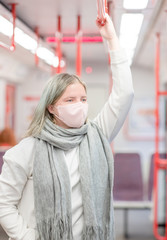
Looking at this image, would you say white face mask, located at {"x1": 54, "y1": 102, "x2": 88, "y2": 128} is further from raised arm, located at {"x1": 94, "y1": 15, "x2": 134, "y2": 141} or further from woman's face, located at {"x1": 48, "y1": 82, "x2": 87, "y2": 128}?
raised arm, located at {"x1": 94, "y1": 15, "x2": 134, "y2": 141}

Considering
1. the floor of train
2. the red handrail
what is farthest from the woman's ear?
the floor of train

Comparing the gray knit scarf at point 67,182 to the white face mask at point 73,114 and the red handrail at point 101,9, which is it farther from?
the red handrail at point 101,9

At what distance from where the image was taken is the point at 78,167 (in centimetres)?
184

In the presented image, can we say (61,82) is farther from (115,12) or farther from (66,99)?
(115,12)

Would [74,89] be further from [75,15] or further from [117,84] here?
[75,15]

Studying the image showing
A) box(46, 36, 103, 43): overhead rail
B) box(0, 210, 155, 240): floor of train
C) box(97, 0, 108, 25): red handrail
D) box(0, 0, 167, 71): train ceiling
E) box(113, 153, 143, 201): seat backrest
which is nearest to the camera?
box(97, 0, 108, 25): red handrail

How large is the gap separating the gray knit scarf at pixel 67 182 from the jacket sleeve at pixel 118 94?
9cm

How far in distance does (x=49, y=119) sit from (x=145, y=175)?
6.10 m

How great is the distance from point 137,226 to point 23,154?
429 cm

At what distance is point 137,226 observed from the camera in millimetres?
5707

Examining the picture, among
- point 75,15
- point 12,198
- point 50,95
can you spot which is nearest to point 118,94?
point 50,95

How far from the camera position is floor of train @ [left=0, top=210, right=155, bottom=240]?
16.9 ft

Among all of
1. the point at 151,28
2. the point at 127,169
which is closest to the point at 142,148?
the point at 127,169

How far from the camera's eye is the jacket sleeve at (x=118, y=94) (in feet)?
→ 5.89
